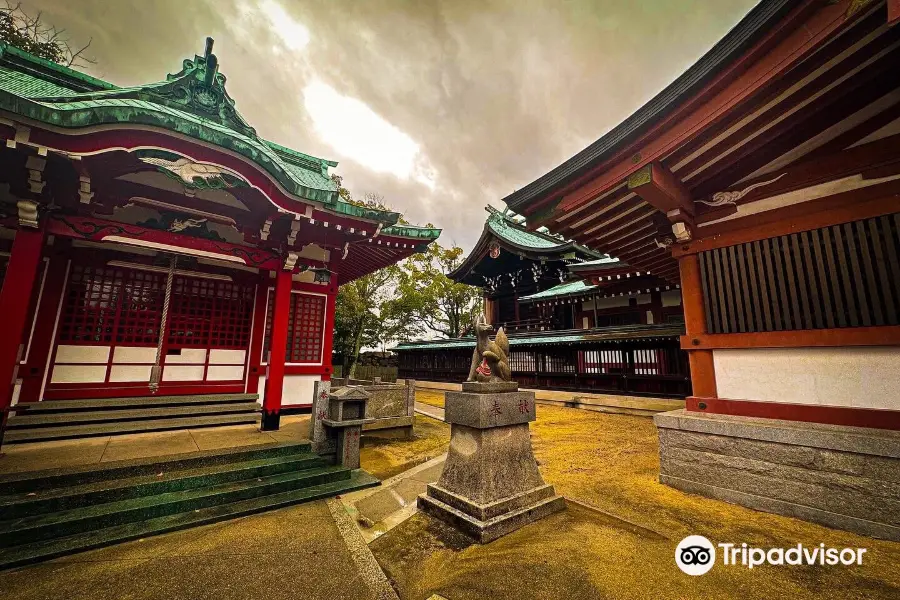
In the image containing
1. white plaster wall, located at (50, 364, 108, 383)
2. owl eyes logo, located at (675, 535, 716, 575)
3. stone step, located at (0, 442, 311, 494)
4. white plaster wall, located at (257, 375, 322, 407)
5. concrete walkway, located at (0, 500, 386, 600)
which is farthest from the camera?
white plaster wall, located at (257, 375, 322, 407)

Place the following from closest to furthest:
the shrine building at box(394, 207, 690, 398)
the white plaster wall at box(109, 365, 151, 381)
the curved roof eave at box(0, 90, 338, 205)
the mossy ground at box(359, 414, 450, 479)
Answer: the curved roof eave at box(0, 90, 338, 205) → the mossy ground at box(359, 414, 450, 479) → the white plaster wall at box(109, 365, 151, 381) → the shrine building at box(394, 207, 690, 398)

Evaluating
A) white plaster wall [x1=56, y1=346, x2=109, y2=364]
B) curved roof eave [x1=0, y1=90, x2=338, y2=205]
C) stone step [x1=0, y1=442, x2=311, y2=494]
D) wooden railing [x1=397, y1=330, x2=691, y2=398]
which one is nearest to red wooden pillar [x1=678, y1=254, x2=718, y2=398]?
stone step [x1=0, y1=442, x2=311, y2=494]

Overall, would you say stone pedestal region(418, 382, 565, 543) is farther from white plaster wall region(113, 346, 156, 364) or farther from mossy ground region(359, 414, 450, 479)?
white plaster wall region(113, 346, 156, 364)

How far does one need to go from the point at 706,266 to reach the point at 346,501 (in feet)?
19.0

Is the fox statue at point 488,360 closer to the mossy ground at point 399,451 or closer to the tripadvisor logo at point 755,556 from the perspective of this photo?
the tripadvisor logo at point 755,556

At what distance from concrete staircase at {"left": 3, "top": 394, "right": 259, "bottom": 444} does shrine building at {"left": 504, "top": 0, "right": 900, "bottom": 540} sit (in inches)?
292

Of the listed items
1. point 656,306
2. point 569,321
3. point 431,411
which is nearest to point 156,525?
point 431,411

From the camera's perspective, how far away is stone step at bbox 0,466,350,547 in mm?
A: 3230

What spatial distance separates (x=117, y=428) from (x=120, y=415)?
1.05 feet

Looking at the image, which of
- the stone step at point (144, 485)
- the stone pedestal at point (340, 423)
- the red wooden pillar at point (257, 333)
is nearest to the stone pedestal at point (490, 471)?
the stone pedestal at point (340, 423)

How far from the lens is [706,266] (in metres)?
4.71

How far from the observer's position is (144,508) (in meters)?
3.65

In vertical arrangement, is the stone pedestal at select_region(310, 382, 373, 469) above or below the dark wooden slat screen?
below

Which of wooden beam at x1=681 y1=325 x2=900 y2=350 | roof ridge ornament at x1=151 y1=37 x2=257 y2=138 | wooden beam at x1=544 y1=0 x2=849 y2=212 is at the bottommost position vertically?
wooden beam at x1=681 y1=325 x2=900 y2=350
